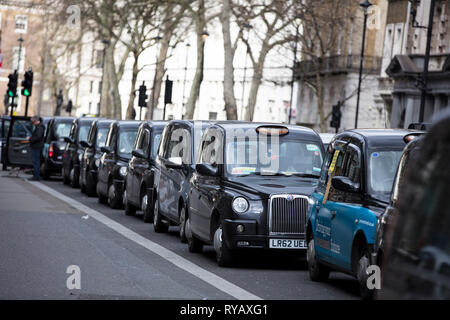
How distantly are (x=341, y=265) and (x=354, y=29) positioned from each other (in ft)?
222

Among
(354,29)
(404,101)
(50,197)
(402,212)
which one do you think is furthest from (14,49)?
(402,212)

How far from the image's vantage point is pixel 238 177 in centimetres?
1523

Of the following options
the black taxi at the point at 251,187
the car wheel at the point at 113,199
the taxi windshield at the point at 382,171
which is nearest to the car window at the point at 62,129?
the car wheel at the point at 113,199

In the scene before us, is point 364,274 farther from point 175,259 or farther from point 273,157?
point 273,157

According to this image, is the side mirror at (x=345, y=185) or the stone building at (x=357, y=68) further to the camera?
the stone building at (x=357, y=68)

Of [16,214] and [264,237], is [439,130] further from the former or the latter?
[16,214]

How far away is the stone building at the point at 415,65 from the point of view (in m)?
58.7

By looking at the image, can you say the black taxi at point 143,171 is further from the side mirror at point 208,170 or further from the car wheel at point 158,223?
the side mirror at point 208,170

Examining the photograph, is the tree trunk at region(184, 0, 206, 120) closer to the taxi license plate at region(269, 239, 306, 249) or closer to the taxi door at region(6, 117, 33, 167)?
the taxi door at region(6, 117, 33, 167)

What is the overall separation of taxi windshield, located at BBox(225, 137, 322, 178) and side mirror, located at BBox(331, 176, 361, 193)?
3.62 meters

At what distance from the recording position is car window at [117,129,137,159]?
25875mm

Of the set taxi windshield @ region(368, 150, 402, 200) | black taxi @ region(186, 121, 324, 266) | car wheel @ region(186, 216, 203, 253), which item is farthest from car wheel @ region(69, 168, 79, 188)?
taxi windshield @ region(368, 150, 402, 200)

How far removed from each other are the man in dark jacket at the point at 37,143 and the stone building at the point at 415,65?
80.5 ft
